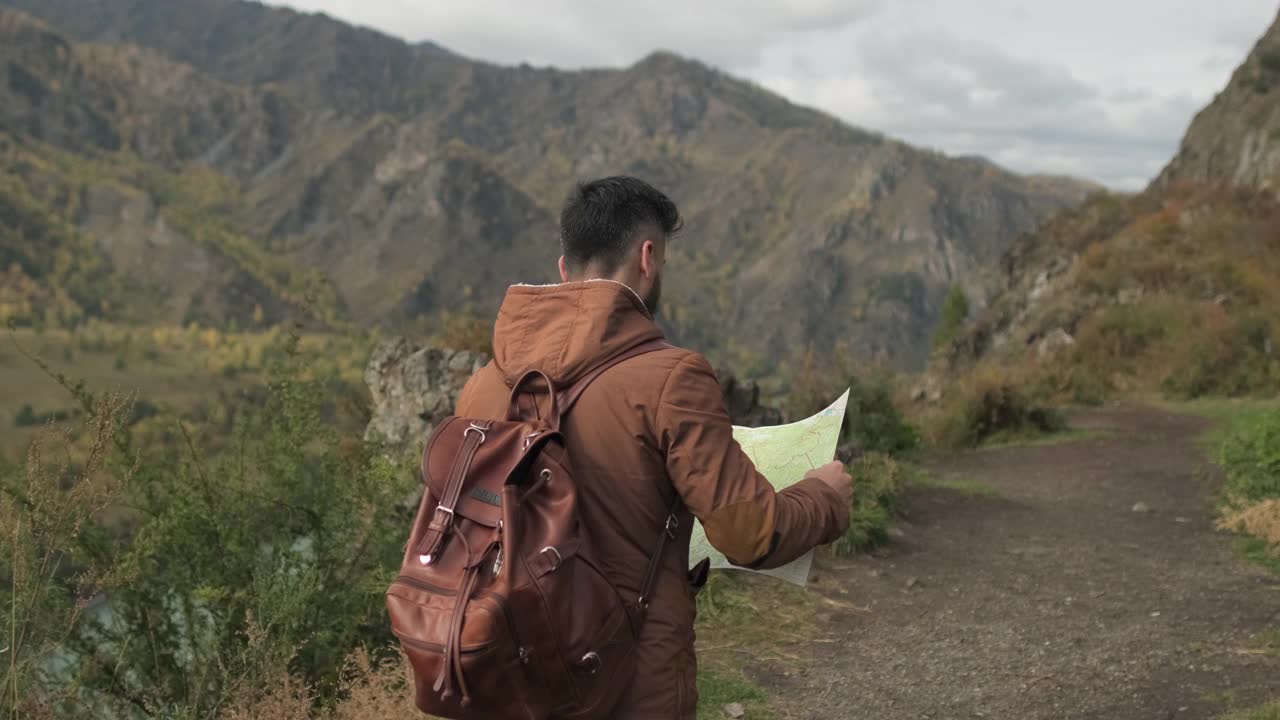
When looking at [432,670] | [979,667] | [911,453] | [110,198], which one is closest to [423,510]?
[432,670]

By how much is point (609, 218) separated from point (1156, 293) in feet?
56.6

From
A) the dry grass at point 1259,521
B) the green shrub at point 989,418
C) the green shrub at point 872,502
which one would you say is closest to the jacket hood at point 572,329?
the green shrub at point 872,502

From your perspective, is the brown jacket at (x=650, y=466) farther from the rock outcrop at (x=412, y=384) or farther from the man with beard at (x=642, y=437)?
the rock outcrop at (x=412, y=384)

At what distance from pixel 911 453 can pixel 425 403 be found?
5.10 metres

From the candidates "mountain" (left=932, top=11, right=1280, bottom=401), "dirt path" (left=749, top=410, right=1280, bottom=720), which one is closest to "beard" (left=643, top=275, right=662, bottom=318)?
"dirt path" (left=749, top=410, right=1280, bottom=720)

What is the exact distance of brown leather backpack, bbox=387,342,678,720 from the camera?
1.84 m

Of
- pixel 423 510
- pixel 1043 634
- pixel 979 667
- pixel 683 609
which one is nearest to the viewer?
pixel 423 510

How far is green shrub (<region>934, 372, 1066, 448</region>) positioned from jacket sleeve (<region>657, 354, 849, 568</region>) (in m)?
10.1

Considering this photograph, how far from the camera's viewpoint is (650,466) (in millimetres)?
2092

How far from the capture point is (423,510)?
2008 millimetres

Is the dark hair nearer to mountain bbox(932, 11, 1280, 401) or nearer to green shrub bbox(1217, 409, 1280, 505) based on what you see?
green shrub bbox(1217, 409, 1280, 505)

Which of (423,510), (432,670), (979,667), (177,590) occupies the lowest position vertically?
(979,667)

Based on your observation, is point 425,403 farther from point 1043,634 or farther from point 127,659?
point 1043,634

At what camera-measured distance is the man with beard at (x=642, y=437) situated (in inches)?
79.7
